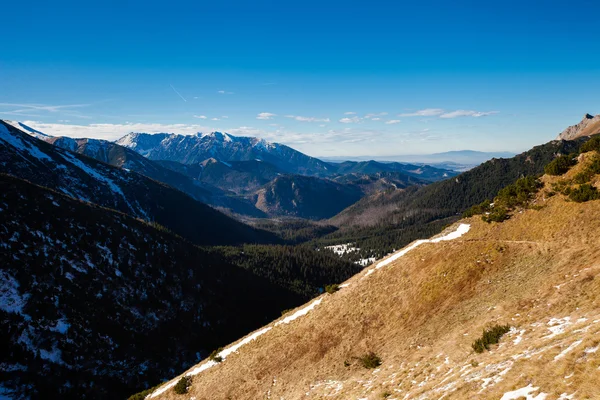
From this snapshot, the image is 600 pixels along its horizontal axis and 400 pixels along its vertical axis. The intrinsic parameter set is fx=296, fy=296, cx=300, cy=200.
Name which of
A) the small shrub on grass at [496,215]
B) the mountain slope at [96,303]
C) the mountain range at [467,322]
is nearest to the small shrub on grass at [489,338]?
the mountain range at [467,322]

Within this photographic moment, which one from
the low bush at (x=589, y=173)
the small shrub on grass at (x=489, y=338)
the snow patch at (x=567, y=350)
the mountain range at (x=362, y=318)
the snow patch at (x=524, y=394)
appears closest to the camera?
the snow patch at (x=524, y=394)

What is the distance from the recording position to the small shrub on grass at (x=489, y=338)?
24.0m

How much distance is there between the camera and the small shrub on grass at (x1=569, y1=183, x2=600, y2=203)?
1508 inches

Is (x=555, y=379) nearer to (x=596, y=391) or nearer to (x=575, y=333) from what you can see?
(x=596, y=391)

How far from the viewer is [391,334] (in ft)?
113

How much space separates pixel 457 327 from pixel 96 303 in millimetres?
90961

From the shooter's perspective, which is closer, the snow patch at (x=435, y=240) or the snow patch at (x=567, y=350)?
the snow patch at (x=567, y=350)

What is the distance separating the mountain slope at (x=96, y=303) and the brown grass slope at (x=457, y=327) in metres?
37.3

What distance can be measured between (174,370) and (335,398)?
72.9 m

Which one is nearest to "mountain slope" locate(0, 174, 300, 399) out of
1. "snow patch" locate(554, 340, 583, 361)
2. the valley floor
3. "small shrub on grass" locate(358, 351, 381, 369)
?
the valley floor

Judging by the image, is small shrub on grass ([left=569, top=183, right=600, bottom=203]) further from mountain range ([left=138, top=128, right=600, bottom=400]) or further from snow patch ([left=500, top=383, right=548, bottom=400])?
snow patch ([left=500, top=383, right=548, bottom=400])

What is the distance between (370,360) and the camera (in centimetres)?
3119

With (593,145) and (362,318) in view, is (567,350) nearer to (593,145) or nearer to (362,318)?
(362,318)

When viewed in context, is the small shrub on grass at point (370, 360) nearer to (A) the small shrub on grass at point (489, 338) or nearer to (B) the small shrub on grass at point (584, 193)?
(A) the small shrub on grass at point (489, 338)
